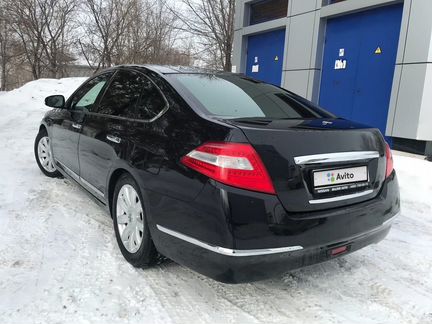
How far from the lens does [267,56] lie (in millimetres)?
12242

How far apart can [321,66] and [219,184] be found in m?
8.90

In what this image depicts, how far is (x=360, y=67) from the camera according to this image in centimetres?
902

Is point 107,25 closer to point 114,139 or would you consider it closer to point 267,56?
point 267,56

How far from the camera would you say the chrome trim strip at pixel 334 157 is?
7.43ft

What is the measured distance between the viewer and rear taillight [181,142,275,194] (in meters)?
2.16

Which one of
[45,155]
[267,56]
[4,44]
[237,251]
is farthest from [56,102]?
[4,44]

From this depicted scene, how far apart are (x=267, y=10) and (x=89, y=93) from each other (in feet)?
31.5

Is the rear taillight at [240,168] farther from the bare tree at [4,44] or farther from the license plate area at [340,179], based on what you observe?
the bare tree at [4,44]

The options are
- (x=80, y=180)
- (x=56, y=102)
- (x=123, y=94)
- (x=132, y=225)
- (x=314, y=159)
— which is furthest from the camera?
(x=56, y=102)

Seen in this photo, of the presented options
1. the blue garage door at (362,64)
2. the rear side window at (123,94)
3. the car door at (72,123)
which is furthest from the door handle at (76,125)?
the blue garage door at (362,64)

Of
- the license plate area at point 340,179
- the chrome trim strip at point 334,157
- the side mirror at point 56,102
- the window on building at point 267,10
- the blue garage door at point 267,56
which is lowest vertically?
the license plate area at point 340,179

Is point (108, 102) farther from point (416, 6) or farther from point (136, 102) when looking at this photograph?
point (416, 6)

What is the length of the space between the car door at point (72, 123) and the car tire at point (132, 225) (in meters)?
1.12

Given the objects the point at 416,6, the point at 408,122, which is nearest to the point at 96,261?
the point at 408,122
